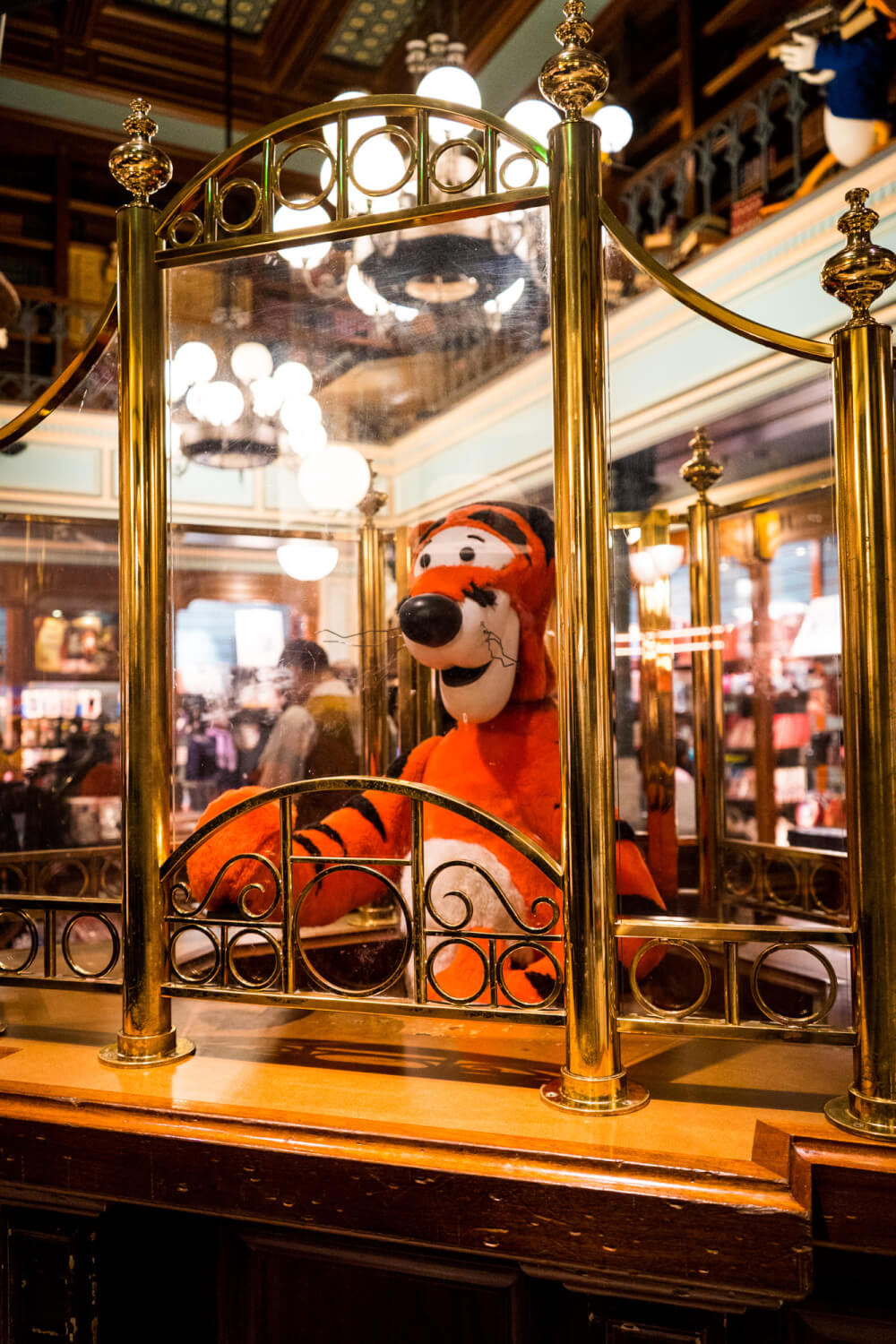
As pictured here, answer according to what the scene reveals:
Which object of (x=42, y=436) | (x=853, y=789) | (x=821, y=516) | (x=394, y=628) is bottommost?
(x=853, y=789)

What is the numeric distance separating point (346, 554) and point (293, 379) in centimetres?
16

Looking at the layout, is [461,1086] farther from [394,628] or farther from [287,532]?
[287,532]

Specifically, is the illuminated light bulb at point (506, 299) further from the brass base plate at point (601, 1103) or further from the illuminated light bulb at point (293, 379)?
the brass base plate at point (601, 1103)

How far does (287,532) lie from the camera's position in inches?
33.8

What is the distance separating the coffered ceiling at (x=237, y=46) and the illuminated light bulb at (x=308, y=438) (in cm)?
321

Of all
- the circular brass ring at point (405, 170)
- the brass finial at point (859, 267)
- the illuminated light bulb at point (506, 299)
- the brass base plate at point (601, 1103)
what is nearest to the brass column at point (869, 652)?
the brass finial at point (859, 267)

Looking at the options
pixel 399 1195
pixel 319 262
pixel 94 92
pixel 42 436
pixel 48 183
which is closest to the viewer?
pixel 399 1195

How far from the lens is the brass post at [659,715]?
86 centimetres

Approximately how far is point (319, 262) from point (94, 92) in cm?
382

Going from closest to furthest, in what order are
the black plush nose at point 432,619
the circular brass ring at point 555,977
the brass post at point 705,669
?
the circular brass ring at point 555,977
the black plush nose at point 432,619
the brass post at point 705,669

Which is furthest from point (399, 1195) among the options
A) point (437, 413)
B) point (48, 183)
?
point (48, 183)

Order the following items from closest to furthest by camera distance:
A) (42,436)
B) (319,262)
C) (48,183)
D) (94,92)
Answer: (319,262) → (42,436) → (94,92) → (48,183)

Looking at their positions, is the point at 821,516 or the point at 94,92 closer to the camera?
the point at 821,516

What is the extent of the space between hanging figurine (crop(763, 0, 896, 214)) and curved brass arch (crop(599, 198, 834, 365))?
7.28ft
